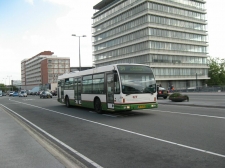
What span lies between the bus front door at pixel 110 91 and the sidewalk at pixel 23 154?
5.82 meters

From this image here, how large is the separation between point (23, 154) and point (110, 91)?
797cm

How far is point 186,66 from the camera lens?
241 ft

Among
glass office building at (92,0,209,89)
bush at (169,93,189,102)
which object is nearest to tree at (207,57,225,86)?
glass office building at (92,0,209,89)

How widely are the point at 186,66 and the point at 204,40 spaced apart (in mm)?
11456

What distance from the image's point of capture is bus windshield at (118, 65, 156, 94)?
13148mm

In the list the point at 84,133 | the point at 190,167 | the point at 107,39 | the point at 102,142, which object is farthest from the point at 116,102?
the point at 107,39

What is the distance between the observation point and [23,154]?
6.18 meters

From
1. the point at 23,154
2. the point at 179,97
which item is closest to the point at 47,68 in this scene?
the point at 179,97

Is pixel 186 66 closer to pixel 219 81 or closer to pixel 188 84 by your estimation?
pixel 188 84

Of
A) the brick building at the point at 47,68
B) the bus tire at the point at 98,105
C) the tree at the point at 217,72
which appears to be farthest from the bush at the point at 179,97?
the brick building at the point at 47,68

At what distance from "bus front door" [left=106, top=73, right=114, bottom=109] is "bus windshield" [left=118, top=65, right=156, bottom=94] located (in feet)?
2.56

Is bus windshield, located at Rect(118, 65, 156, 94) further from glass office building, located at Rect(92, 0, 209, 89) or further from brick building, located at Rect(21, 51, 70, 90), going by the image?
brick building, located at Rect(21, 51, 70, 90)

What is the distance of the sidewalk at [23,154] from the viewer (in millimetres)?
5367

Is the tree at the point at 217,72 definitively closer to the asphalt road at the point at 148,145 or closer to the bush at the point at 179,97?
the bush at the point at 179,97
